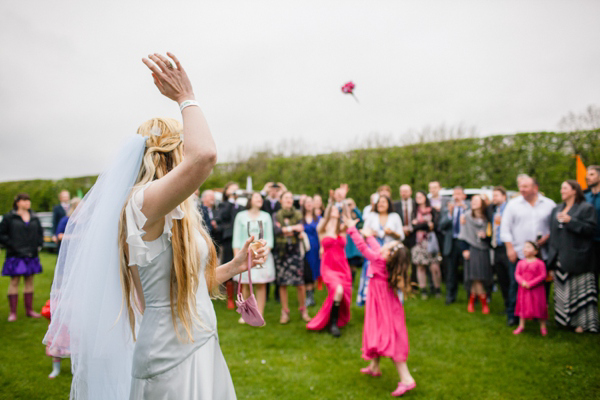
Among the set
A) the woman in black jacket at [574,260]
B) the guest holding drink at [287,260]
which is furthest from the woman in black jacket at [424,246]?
the guest holding drink at [287,260]

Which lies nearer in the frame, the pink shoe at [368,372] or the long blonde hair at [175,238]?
the long blonde hair at [175,238]

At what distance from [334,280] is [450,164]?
8426 mm

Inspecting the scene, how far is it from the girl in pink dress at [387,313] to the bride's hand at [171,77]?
352 centimetres

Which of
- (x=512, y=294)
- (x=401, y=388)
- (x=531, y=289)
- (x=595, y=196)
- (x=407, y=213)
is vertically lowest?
(x=401, y=388)

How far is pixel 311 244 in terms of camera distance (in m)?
8.12

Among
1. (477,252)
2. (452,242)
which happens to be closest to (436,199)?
(452,242)

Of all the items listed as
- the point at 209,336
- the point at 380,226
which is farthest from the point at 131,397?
the point at 380,226

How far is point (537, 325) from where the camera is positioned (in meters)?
6.61

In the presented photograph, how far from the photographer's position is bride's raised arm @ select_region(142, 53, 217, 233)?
4.85 ft

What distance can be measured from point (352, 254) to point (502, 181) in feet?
20.8

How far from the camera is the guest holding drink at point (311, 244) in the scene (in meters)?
8.07

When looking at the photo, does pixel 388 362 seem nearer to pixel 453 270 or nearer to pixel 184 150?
pixel 453 270

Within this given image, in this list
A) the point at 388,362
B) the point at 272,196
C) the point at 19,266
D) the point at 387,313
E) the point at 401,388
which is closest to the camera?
the point at 401,388

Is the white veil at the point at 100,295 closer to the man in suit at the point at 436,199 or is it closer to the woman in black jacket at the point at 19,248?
the woman in black jacket at the point at 19,248
